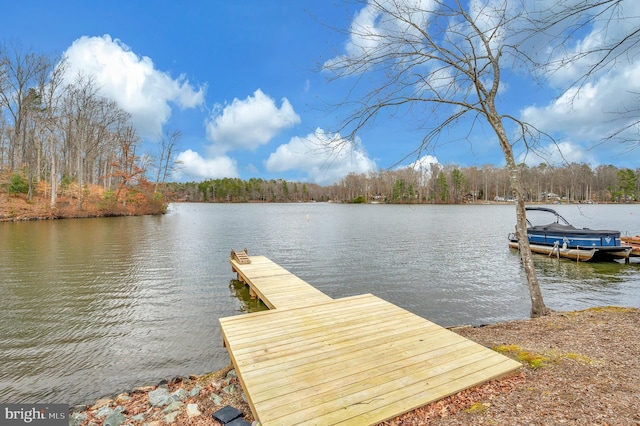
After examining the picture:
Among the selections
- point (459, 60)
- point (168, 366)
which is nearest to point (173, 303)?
point (168, 366)

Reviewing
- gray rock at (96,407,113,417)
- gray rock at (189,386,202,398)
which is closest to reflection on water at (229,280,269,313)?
gray rock at (189,386,202,398)

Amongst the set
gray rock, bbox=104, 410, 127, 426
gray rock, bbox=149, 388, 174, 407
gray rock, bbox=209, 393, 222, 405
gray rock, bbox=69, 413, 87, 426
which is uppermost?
gray rock, bbox=209, 393, 222, 405

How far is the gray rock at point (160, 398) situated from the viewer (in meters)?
3.50

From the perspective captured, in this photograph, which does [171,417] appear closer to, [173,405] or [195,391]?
[173,405]

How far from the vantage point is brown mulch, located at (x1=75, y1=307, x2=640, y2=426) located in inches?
95.7

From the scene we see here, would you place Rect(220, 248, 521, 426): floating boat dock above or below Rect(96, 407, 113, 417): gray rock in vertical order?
above

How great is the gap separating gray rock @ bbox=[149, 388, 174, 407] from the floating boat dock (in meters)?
0.88

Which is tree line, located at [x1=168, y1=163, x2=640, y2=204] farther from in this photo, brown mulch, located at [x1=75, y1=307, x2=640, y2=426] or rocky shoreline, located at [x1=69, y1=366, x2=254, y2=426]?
rocky shoreline, located at [x1=69, y1=366, x2=254, y2=426]

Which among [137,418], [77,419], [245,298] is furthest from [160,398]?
[245,298]

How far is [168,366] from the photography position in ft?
15.8

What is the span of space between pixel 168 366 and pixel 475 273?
10.0 meters

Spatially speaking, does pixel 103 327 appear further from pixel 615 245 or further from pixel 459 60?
pixel 615 245

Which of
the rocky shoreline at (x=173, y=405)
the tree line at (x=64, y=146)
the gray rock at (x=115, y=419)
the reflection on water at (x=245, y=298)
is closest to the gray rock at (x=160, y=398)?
the rocky shoreline at (x=173, y=405)

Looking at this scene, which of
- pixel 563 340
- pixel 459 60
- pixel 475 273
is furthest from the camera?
pixel 475 273
